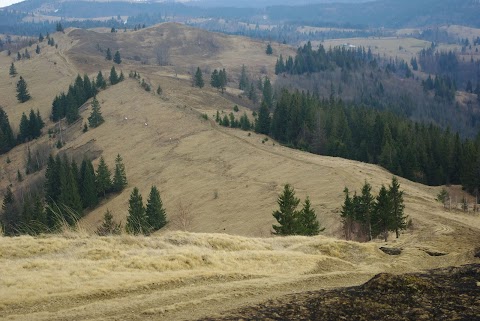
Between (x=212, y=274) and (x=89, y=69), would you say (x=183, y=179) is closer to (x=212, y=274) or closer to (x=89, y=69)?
(x=212, y=274)

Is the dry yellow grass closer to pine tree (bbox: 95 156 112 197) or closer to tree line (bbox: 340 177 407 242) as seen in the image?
tree line (bbox: 340 177 407 242)

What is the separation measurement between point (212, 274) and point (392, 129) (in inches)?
3300

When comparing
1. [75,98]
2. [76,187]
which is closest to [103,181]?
[76,187]

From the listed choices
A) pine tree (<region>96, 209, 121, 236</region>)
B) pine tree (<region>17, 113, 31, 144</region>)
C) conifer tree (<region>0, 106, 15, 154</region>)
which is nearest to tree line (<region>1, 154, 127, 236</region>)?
pine tree (<region>96, 209, 121, 236</region>)

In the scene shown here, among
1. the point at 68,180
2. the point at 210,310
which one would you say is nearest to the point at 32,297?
the point at 210,310

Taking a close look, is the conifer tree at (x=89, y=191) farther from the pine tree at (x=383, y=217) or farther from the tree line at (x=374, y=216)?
the pine tree at (x=383, y=217)

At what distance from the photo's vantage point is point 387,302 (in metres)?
13.7

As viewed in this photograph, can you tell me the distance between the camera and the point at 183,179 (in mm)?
74312

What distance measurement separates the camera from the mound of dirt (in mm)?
12859

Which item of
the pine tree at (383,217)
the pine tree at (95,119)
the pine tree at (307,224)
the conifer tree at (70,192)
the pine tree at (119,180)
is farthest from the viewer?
the pine tree at (95,119)

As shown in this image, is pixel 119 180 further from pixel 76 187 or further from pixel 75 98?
pixel 75 98

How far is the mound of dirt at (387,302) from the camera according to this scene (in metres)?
12.9

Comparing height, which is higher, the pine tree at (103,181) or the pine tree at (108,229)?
the pine tree at (108,229)

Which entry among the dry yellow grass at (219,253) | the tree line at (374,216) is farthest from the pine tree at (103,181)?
the tree line at (374,216)
